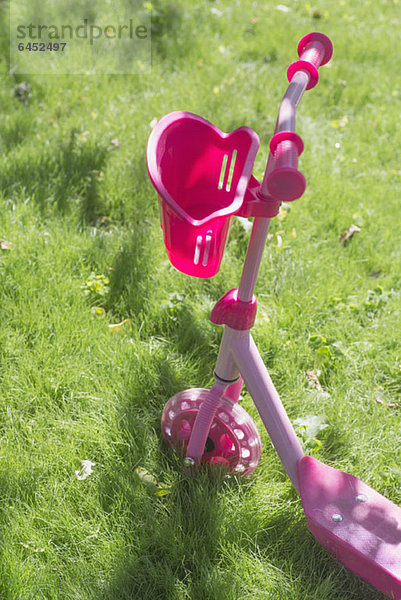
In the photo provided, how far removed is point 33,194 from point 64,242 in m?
0.39

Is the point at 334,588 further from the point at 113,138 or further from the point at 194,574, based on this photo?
the point at 113,138

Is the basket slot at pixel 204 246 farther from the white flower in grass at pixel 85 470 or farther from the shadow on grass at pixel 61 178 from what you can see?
the shadow on grass at pixel 61 178

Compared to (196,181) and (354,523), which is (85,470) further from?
(196,181)

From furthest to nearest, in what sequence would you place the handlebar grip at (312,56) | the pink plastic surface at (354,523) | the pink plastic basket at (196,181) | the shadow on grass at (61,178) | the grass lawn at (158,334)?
the shadow on grass at (61,178) < the grass lawn at (158,334) < the pink plastic surface at (354,523) < the handlebar grip at (312,56) < the pink plastic basket at (196,181)

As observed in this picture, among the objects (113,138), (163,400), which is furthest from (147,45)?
(163,400)

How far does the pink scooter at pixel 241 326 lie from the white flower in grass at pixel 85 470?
280 millimetres

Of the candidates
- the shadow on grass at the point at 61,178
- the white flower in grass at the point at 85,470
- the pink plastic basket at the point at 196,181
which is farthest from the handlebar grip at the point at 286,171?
the shadow on grass at the point at 61,178

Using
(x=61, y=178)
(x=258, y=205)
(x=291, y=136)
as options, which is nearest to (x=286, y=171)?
(x=291, y=136)

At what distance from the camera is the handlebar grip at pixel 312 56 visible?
161 cm

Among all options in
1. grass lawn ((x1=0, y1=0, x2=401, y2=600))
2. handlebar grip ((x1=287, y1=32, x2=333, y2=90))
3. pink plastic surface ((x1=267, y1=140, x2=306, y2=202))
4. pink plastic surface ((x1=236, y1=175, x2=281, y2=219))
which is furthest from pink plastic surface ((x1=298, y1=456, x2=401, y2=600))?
handlebar grip ((x1=287, y1=32, x2=333, y2=90))

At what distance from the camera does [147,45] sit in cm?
439

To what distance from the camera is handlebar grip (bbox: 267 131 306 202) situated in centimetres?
131

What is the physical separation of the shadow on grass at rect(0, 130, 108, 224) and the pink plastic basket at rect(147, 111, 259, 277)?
139 centimetres

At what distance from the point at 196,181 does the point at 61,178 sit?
1.62 metres
